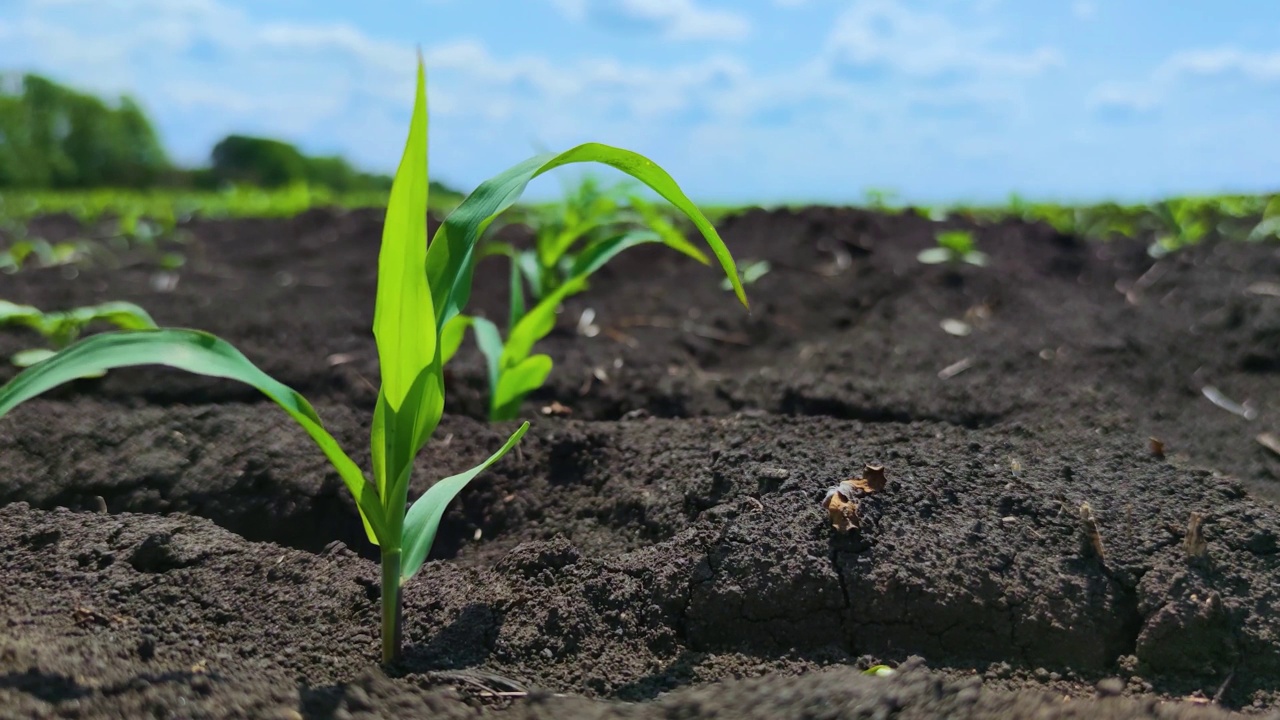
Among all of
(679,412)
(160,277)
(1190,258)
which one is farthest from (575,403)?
(1190,258)

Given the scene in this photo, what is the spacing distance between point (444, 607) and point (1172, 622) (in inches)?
39.5

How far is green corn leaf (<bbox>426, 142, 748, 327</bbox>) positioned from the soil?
17.8 inches

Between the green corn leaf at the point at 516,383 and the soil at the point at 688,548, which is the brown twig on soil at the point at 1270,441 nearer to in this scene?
the soil at the point at 688,548

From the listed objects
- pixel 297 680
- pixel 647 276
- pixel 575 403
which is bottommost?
pixel 297 680

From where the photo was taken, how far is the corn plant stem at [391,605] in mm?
1108

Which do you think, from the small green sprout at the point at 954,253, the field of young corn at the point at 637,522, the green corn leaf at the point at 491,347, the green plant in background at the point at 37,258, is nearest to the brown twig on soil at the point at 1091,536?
the field of young corn at the point at 637,522

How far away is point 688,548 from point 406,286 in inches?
23.2

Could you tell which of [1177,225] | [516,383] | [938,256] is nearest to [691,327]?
[938,256]

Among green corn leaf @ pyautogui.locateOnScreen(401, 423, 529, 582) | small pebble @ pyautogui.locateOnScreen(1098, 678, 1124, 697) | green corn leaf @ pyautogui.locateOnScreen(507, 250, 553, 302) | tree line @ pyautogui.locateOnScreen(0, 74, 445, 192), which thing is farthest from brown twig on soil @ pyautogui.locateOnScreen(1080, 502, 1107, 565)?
tree line @ pyautogui.locateOnScreen(0, 74, 445, 192)

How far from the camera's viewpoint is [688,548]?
133 centimetres

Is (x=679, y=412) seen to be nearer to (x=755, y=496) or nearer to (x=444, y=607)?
(x=755, y=496)

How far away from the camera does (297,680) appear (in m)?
1.08

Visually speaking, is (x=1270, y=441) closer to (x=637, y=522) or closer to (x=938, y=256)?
(x=637, y=522)

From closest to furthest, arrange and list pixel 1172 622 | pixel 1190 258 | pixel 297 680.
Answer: pixel 297 680
pixel 1172 622
pixel 1190 258
